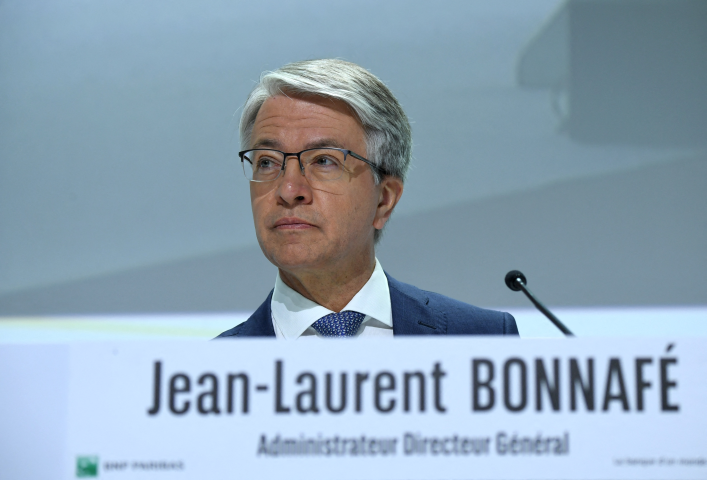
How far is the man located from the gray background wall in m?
1.42

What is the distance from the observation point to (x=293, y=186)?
1.37 m

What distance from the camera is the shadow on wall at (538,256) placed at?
2.89 m

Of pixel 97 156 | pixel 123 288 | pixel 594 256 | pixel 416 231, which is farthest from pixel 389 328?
pixel 97 156

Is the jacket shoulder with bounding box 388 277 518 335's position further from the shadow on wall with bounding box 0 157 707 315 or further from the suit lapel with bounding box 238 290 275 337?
the shadow on wall with bounding box 0 157 707 315

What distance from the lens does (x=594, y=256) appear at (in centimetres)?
289

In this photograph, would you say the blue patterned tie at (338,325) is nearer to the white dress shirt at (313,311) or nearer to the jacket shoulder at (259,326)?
the white dress shirt at (313,311)

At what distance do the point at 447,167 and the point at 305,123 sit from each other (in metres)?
1.64

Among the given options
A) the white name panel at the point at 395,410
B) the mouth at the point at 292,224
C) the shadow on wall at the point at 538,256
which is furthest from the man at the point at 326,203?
the shadow on wall at the point at 538,256

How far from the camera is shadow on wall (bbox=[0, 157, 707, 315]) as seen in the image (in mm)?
2893

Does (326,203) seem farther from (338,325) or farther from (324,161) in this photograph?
(338,325)

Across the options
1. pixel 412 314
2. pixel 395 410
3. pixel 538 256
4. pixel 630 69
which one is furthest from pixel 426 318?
pixel 630 69

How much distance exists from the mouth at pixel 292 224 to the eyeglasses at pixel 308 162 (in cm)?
10

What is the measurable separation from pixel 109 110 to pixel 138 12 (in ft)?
1.56

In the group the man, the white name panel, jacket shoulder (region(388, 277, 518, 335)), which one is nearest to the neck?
the man
